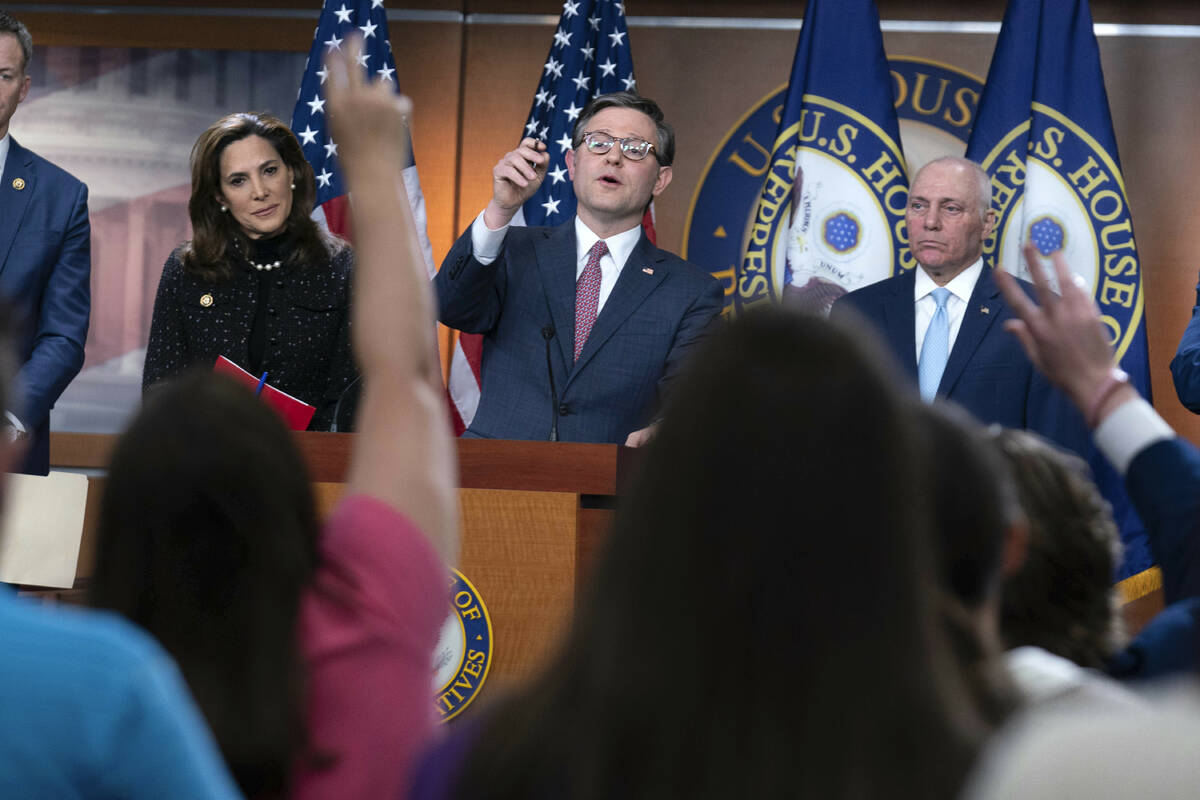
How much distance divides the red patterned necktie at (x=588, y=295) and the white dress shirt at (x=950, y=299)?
3.34 ft

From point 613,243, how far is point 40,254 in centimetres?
169

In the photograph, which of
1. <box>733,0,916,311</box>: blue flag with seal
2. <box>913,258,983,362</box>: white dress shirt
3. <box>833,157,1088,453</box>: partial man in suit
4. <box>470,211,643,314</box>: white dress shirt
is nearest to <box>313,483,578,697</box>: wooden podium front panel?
<box>470,211,643,314</box>: white dress shirt

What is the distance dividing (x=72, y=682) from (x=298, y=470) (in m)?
0.35

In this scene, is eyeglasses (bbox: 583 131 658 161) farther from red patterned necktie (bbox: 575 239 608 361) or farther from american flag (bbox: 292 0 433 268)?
american flag (bbox: 292 0 433 268)

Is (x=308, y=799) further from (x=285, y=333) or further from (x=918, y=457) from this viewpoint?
(x=285, y=333)

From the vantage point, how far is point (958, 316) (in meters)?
4.21

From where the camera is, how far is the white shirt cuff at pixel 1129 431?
1.40 metres

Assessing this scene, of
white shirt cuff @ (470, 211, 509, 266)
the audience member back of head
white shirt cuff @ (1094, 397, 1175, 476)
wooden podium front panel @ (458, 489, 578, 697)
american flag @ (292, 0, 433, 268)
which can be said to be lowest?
wooden podium front panel @ (458, 489, 578, 697)

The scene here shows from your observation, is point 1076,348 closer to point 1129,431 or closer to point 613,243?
point 1129,431

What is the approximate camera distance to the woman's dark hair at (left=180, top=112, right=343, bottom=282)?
12.7ft

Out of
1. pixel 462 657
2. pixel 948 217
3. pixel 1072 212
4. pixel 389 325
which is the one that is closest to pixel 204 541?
pixel 389 325

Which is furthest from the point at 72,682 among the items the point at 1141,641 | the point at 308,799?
the point at 1141,641

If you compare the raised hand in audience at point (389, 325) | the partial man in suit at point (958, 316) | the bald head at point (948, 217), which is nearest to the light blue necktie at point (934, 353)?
the partial man in suit at point (958, 316)

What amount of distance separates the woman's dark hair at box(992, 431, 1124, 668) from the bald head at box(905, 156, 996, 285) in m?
2.98
